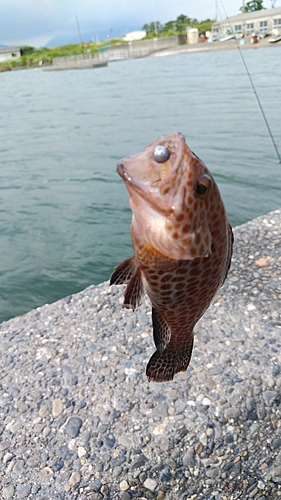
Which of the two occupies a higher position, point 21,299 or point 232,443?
point 232,443

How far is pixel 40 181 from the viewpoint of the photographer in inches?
408

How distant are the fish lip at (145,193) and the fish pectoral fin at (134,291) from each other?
0.75 feet

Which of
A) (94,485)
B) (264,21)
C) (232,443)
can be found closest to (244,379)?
(232,443)

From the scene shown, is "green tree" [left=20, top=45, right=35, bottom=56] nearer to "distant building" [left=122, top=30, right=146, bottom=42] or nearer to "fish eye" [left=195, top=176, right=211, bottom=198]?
"distant building" [left=122, top=30, right=146, bottom=42]

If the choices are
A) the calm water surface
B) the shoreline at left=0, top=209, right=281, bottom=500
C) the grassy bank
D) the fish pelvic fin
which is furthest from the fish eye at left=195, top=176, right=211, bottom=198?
the grassy bank

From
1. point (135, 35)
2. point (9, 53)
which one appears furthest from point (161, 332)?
point (135, 35)

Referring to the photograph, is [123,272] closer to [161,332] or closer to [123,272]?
[123,272]

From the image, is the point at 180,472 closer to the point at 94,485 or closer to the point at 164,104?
the point at 94,485

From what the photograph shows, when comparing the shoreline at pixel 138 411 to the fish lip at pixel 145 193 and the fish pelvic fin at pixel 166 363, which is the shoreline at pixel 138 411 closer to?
the fish pelvic fin at pixel 166 363

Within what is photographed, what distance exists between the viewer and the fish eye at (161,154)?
1093 mm

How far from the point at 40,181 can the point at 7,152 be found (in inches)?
146

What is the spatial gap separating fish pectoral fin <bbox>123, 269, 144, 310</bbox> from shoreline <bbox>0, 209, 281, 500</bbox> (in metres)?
1.40

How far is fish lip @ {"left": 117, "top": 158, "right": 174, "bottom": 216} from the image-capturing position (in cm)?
113

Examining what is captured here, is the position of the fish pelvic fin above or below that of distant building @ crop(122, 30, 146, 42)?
below
